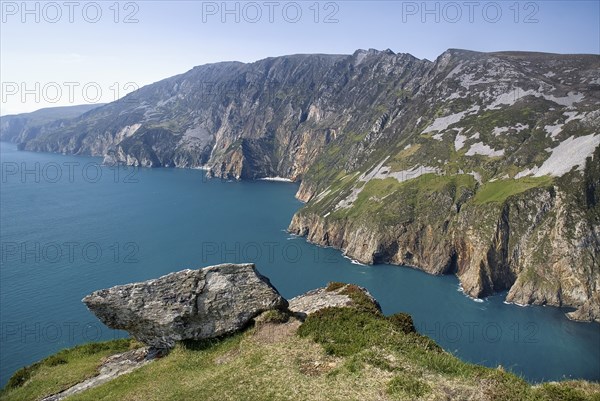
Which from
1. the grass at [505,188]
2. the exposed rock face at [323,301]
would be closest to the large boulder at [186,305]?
the exposed rock face at [323,301]

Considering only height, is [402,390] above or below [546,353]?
above

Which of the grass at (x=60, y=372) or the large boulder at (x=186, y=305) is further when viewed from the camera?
the grass at (x=60, y=372)

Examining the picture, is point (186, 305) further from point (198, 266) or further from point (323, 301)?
point (198, 266)

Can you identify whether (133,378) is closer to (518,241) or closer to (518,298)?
(518,298)

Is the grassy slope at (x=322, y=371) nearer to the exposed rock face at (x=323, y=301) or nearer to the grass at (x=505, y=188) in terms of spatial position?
the exposed rock face at (x=323, y=301)

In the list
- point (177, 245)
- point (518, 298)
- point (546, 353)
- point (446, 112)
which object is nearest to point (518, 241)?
point (518, 298)
